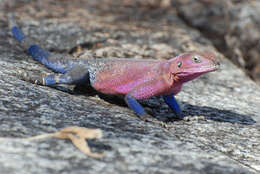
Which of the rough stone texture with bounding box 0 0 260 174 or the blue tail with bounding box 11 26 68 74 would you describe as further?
the blue tail with bounding box 11 26 68 74

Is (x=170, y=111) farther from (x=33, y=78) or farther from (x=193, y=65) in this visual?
(x=33, y=78)

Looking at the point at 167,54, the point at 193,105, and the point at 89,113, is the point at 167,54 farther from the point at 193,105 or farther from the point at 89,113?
the point at 89,113

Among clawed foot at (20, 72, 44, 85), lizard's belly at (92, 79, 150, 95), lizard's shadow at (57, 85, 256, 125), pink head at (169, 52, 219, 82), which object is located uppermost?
pink head at (169, 52, 219, 82)

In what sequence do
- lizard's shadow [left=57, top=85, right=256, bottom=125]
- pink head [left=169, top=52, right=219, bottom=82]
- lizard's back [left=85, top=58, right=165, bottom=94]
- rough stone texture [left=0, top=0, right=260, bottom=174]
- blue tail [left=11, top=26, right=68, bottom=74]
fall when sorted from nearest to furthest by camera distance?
rough stone texture [left=0, top=0, right=260, bottom=174]
pink head [left=169, top=52, right=219, bottom=82]
lizard's back [left=85, top=58, right=165, bottom=94]
lizard's shadow [left=57, top=85, right=256, bottom=125]
blue tail [left=11, top=26, right=68, bottom=74]

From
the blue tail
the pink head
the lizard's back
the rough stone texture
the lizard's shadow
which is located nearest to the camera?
the rough stone texture

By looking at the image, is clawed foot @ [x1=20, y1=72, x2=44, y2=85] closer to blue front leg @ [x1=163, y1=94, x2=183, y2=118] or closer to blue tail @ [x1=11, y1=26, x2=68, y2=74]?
blue tail @ [x1=11, y1=26, x2=68, y2=74]

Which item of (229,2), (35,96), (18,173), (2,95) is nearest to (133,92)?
(35,96)

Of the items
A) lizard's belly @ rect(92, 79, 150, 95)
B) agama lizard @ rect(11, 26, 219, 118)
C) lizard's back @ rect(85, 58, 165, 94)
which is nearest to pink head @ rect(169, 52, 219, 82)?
agama lizard @ rect(11, 26, 219, 118)

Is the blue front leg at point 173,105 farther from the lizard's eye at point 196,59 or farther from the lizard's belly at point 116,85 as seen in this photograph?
the lizard's eye at point 196,59

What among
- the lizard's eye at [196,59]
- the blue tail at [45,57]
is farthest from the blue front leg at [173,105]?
the blue tail at [45,57]
